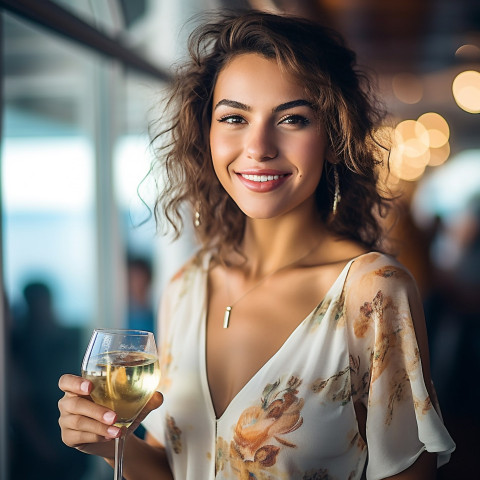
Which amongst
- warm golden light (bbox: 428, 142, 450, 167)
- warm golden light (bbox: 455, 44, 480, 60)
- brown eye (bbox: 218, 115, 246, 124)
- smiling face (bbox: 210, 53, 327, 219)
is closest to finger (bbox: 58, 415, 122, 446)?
smiling face (bbox: 210, 53, 327, 219)

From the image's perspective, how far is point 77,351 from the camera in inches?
144

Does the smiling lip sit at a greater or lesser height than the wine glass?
greater

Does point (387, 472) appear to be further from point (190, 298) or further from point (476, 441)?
point (476, 441)

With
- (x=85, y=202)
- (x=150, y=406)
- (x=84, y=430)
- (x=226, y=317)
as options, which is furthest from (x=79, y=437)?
(x=85, y=202)

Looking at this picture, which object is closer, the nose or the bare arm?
the bare arm

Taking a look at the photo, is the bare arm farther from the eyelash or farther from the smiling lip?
the eyelash

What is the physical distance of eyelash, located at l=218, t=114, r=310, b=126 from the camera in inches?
50.9

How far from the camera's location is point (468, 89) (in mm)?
5742

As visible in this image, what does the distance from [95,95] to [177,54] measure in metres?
0.61

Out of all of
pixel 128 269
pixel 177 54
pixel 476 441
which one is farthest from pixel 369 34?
pixel 476 441

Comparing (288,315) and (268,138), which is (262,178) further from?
(288,315)

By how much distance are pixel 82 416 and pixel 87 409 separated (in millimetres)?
31

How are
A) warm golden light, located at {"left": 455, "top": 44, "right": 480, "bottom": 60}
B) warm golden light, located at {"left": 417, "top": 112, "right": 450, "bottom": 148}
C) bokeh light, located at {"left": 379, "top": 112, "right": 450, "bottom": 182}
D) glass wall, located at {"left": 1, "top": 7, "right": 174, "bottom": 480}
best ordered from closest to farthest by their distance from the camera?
glass wall, located at {"left": 1, "top": 7, "right": 174, "bottom": 480} < warm golden light, located at {"left": 455, "top": 44, "right": 480, "bottom": 60} < bokeh light, located at {"left": 379, "top": 112, "right": 450, "bottom": 182} < warm golden light, located at {"left": 417, "top": 112, "right": 450, "bottom": 148}

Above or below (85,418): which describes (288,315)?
above
